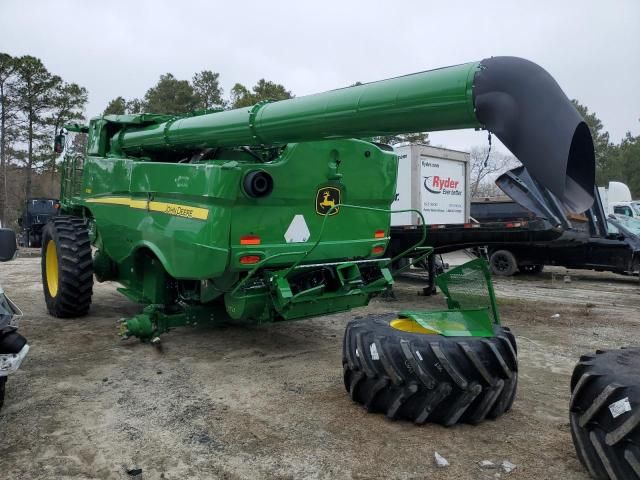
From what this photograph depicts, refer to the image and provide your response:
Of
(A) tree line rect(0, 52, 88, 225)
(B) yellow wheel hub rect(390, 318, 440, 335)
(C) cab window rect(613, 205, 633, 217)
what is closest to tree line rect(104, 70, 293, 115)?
(A) tree line rect(0, 52, 88, 225)

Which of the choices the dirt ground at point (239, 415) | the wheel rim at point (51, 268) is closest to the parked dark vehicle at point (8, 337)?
the dirt ground at point (239, 415)

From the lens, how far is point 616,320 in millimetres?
7609

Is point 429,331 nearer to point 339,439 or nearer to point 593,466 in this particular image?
point 339,439

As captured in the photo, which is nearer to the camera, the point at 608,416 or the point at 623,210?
the point at 608,416

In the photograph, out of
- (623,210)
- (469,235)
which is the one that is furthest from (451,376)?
(623,210)

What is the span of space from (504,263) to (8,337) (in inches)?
468

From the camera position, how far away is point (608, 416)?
2.67 meters

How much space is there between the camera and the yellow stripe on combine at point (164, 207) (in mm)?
4695

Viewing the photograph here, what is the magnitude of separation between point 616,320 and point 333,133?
615 cm

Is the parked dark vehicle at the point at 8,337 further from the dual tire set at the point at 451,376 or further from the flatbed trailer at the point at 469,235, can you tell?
the flatbed trailer at the point at 469,235

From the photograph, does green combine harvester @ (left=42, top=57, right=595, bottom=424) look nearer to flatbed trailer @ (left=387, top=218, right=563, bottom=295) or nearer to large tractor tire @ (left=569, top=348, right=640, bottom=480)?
large tractor tire @ (left=569, top=348, right=640, bottom=480)

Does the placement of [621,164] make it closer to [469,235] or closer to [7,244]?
[469,235]

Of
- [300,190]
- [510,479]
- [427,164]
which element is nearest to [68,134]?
[300,190]

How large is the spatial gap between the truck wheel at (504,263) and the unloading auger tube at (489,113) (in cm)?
1060
